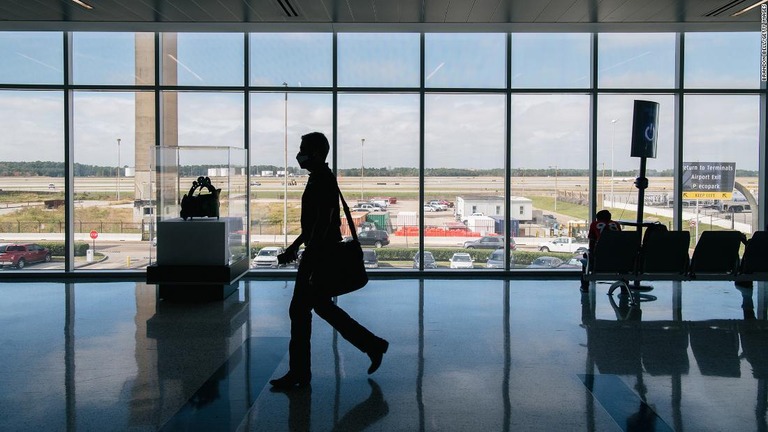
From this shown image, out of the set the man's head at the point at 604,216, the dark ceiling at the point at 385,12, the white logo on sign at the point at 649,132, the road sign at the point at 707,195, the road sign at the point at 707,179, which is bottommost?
the man's head at the point at 604,216

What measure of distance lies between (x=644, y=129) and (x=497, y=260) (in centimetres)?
341

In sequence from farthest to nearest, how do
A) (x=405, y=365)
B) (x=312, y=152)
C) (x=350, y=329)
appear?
(x=405, y=365)
(x=350, y=329)
(x=312, y=152)

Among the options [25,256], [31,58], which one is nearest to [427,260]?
[25,256]

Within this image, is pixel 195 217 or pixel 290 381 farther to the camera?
pixel 195 217

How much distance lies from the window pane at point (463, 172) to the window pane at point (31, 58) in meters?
6.15

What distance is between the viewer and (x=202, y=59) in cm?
1148

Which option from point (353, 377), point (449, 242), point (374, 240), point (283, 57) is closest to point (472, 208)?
point (449, 242)

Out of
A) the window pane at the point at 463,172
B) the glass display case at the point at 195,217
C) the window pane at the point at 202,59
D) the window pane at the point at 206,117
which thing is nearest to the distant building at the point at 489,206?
the window pane at the point at 463,172

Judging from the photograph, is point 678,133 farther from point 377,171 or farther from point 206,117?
point 206,117

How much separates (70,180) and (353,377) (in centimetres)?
816

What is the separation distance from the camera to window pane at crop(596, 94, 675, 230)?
38.1 feet

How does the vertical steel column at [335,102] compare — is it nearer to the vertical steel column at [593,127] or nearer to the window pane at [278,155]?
the window pane at [278,155]

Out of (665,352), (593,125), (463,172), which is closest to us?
(665,352)

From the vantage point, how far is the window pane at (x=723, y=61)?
452 inches
